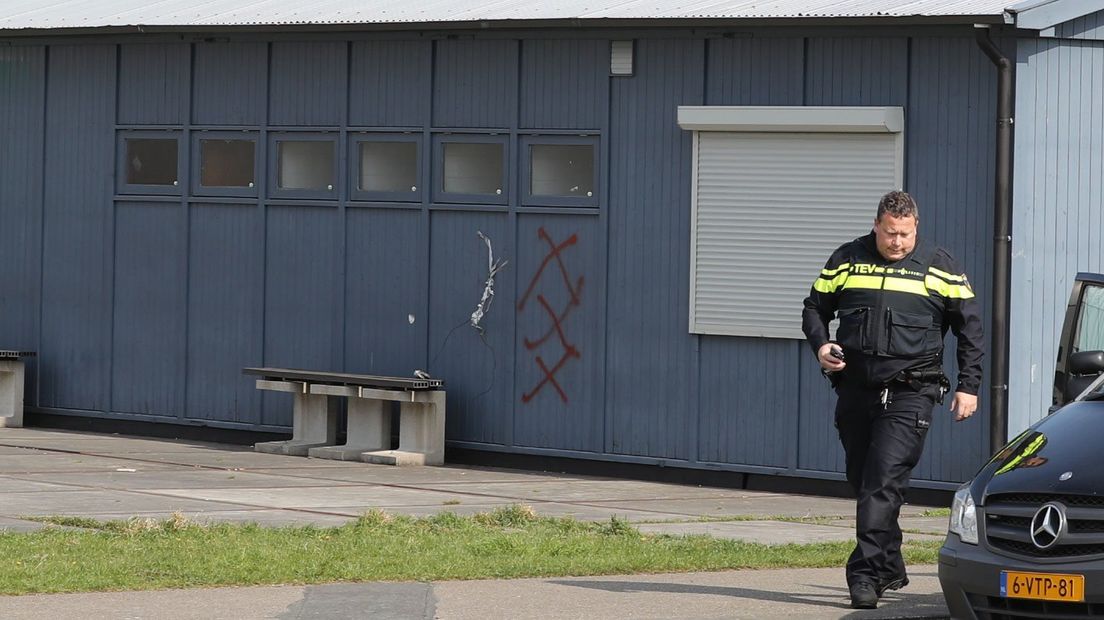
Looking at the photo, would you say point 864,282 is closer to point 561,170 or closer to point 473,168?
point 561,170

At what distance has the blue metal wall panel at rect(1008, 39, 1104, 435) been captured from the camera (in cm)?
1412

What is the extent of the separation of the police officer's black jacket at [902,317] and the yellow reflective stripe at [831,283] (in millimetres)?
10

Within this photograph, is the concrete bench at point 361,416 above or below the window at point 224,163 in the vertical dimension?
below

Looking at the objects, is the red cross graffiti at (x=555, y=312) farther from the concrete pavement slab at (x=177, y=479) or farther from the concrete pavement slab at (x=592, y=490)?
the concrete pavement slab at (x=177, y=479)

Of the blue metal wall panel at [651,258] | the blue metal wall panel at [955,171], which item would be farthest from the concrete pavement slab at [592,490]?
the blue metal wall panel at [955,171]

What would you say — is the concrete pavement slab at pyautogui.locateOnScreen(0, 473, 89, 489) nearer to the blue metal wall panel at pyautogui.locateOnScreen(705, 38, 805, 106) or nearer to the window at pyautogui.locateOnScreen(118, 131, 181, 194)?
the window at pyautogui.locateOnScreen(118, 131, 181, 194)

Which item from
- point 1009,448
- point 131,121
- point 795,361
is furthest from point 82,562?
point 131,121

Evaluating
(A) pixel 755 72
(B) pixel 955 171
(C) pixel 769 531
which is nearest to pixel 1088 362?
(C) pixel 769 531

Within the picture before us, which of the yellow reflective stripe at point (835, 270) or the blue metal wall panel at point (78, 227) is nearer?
the yellow reflective stripe at point (835, 270)

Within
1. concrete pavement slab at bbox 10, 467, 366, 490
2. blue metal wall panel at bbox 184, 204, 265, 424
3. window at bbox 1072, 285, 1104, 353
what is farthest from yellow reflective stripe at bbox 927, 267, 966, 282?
blue metal wall panel at bbox 184, 204, 265, 424

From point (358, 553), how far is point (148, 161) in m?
8.76

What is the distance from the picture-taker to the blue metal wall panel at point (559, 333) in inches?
632

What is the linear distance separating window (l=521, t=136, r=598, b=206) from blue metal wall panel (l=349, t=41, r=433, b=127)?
1.08m

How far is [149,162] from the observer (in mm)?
18453
